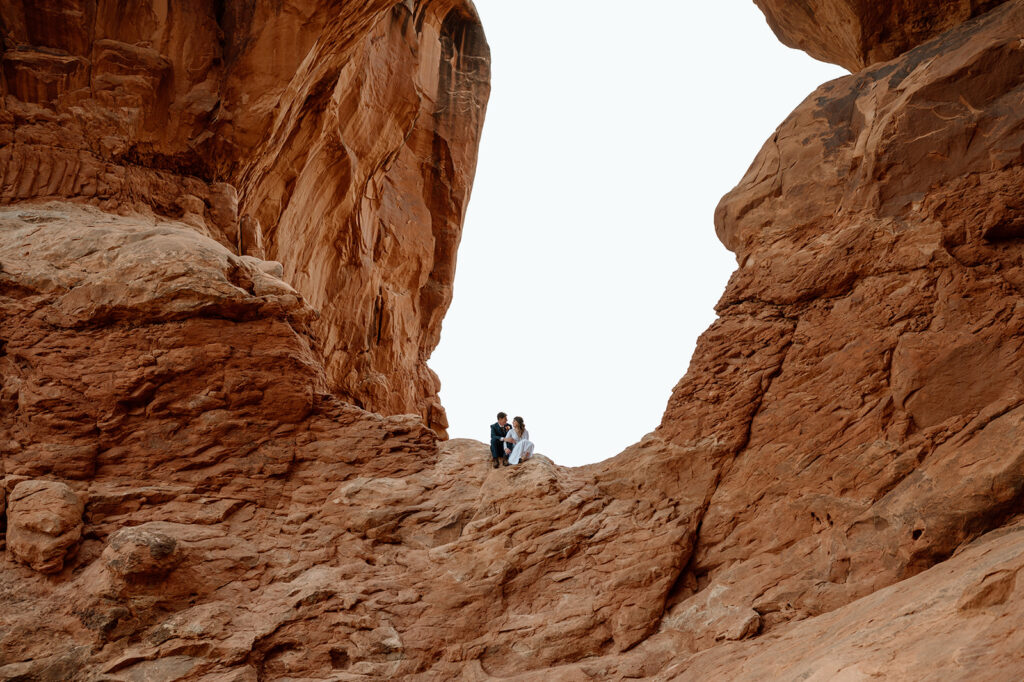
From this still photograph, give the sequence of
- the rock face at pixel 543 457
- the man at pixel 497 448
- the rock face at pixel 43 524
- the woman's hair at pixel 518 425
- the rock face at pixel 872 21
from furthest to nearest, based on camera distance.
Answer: the rock face at pixel 872 21 → the woman's hair at pixel 518 425 → the man at pixel 497 448 → the rock face at pixel 43 524 → the rock face at pixel 543 457

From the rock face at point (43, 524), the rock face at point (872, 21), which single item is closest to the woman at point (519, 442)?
the rock face at point (43, 524)

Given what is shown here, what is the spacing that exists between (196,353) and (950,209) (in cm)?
921

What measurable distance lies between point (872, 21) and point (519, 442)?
808 cm

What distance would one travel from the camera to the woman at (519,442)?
39.4ft

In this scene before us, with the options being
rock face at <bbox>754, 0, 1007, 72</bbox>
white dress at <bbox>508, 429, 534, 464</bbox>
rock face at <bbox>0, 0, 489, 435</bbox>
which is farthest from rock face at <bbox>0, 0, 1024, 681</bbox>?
rock face at <bbox>754, 0, 1007, 72</bbox>

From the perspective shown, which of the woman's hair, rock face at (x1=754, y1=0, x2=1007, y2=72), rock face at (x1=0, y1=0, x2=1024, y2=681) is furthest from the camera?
rock face at (x1=754, y1=0, x2=1007, y2=72)

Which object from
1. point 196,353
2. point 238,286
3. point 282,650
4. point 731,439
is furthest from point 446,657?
point 238,286

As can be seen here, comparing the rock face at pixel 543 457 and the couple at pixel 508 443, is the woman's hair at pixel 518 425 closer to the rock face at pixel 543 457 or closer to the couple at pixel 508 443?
the couple at pixel 508 443

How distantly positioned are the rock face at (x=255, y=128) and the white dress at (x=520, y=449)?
233 inches

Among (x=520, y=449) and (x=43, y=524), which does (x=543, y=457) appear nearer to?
(x=520, y=449)

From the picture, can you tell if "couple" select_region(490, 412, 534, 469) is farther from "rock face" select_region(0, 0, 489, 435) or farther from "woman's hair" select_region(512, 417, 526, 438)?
"rock face" select_region(0, 0, 489, 435)

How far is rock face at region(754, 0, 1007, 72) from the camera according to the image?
41.4 feet

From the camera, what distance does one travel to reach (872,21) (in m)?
13.1

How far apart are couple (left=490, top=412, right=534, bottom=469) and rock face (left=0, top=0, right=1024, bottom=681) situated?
0.27 m
